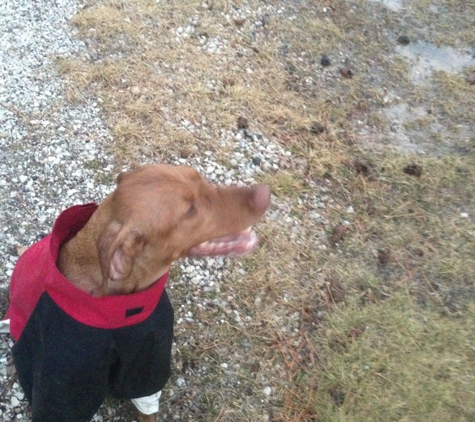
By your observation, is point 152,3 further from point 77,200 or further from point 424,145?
point 424,145

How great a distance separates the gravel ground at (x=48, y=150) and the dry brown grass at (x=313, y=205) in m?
0.12

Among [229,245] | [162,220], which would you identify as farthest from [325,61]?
[162,220]

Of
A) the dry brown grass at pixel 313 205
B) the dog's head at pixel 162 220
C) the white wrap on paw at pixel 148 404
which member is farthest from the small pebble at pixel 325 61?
the white wrap on paw at pixel 148 404

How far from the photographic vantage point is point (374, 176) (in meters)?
4.68

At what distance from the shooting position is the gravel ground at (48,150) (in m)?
3.86

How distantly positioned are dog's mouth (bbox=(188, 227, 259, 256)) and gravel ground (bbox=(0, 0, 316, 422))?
35.8 inches

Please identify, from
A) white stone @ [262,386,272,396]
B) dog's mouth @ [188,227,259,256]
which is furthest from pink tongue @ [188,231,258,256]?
white stone @ [262,386,272,396]

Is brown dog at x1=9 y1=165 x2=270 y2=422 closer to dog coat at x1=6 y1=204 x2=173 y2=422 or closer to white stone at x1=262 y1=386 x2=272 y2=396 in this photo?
dog coat at x1=6 y1=204 x2=173 y2=422

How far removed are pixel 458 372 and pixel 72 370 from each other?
2.54 meters

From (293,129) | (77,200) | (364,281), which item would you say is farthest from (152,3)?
(364,281)

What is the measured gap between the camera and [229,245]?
2982mm

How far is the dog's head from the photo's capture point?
7.82 feet

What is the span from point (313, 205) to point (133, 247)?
231 centimetres

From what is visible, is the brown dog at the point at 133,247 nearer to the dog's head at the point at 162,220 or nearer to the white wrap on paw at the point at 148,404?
the dog's head at the point at 162,220
